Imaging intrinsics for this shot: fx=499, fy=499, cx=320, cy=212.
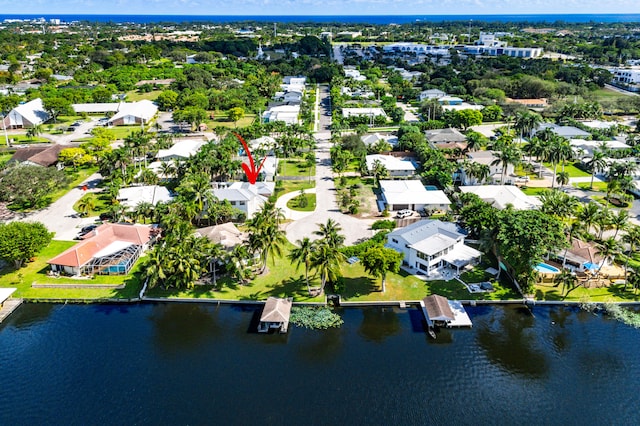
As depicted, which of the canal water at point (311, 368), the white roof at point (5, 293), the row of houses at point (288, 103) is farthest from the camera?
the row of houses at point (288, 103)

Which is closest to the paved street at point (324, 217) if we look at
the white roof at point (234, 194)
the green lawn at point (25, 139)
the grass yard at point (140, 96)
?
the white roof at point (234, 194)

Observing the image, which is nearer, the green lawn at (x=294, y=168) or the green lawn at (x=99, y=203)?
the green lawn at (x=99, y=203)

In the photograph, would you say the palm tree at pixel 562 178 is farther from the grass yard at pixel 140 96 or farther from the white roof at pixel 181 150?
the grass yard at pixel 140 96

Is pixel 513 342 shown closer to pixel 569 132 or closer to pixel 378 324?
pixel 378 324

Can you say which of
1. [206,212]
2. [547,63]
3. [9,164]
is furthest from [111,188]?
[547,63]

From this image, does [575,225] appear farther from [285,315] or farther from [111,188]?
[111,188]

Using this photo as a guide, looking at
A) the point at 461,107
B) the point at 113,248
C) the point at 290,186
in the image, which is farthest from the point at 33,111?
the point at 461,107
